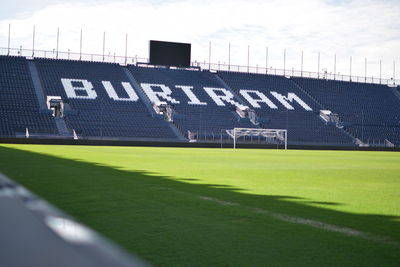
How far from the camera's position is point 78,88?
177ft

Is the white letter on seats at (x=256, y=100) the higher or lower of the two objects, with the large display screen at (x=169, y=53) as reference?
lower

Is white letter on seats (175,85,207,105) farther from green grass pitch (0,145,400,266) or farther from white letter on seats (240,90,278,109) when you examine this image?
green grass pitch (0,145,400,266)

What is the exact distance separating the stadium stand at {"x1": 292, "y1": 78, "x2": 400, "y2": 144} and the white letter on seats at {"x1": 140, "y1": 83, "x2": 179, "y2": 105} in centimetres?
1911

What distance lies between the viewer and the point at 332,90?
67438 mm

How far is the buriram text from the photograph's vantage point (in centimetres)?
5362

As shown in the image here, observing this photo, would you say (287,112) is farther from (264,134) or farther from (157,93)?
(157,93)

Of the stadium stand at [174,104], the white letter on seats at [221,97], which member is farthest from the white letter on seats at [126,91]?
the white letter on seats at [221,97]

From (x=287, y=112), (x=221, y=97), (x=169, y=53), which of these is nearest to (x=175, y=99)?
(x=221, y=97)

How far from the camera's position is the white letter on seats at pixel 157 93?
5446cm

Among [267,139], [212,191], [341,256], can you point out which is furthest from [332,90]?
[341,256]

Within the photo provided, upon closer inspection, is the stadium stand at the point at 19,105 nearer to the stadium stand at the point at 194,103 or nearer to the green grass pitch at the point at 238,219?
the stadium stand at the point at 194,103

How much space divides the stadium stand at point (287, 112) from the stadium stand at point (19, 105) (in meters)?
22.4

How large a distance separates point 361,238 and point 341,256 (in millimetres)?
835

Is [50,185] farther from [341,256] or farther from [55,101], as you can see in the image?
[55,101]
